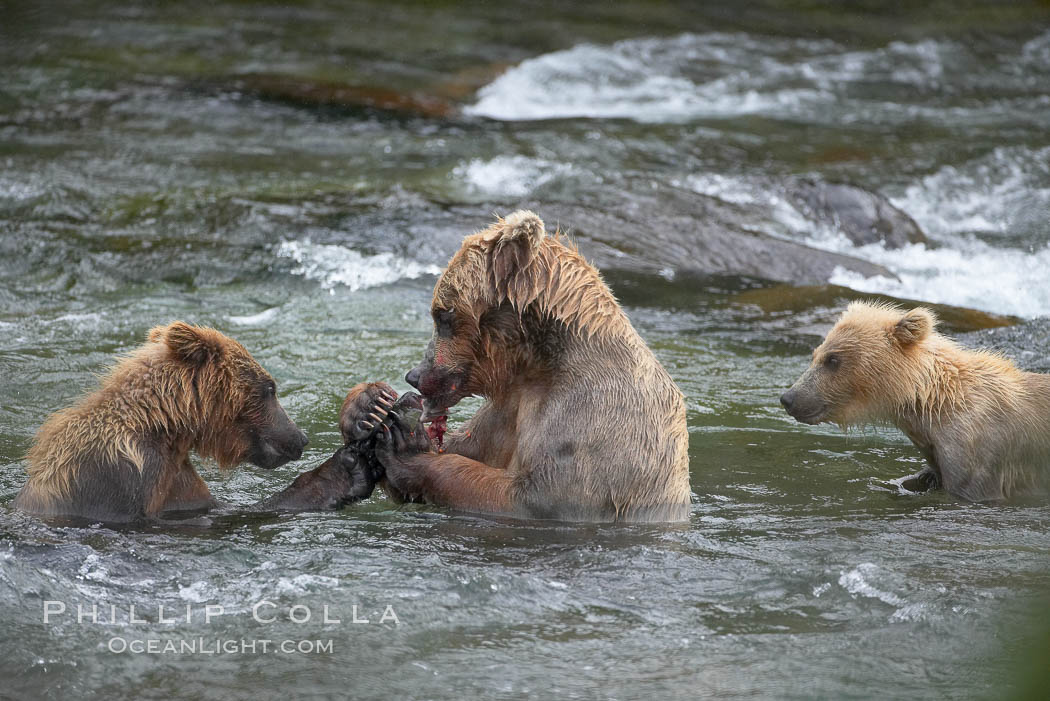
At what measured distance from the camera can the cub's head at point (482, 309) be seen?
6.18 metres

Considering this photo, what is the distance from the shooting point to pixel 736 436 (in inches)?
344

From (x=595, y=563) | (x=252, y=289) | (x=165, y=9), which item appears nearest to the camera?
(x=595, y=563)

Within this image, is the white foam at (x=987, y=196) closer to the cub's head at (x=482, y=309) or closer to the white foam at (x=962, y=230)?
the white foam at (x=962, y=230)

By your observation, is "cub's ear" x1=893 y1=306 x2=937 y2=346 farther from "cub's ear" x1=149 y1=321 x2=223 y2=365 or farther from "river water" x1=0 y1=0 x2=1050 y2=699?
"cub's ear" x1=149 y1=321 x2=223 y2=365

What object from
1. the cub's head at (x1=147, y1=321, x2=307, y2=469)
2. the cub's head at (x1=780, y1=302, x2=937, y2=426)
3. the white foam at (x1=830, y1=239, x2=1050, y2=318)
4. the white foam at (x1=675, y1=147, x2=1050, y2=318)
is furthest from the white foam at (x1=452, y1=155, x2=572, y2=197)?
the cub's head at (x1=147, y1=321, x2=307, y2=469)

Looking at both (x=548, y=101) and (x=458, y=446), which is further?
(x=548, y=101)

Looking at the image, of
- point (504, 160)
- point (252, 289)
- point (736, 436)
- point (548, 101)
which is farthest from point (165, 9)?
point (736, 436)

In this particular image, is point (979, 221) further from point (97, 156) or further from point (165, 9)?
point (165, 9)

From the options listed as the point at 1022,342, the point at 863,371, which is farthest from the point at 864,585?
Result: the point at 1022,342

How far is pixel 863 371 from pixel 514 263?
3255mm

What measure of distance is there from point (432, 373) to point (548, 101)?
51.2 feet

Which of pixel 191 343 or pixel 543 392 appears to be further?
pixel 191 343

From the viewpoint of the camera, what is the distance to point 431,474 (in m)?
6.46

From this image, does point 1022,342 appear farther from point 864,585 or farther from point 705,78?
point 705,78
